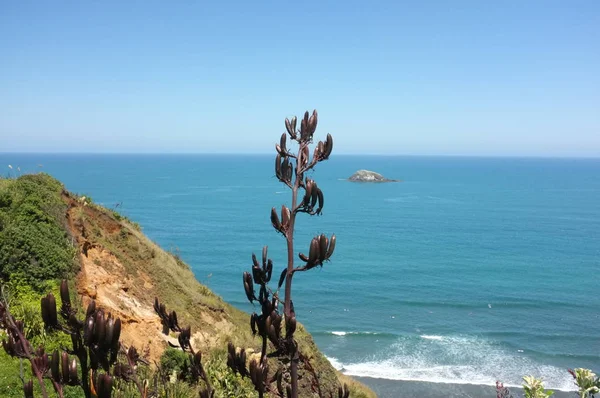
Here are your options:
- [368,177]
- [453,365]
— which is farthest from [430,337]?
[368,177]

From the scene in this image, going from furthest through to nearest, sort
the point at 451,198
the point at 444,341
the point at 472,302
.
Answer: the point at 451,198, the point at 472,302, the point at 444,341

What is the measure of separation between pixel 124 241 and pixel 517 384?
23024mm

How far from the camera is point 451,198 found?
373ft

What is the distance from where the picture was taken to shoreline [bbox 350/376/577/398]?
25.9 meters

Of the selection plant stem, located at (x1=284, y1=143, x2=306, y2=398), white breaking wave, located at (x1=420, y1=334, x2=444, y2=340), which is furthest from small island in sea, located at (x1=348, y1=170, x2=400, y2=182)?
plant stem, located at (x1=284, y1=143, x2=306, y2=398)

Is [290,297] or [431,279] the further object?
[431,279]

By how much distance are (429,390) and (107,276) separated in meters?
19.5

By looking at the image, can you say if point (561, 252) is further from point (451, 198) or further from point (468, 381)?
point (451, 198)

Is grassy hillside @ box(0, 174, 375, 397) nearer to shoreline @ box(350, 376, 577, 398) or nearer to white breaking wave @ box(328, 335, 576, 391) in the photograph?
shoreline @ box(350, 376, 577, 398)

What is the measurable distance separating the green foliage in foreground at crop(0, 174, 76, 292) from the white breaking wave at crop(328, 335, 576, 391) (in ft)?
66.1

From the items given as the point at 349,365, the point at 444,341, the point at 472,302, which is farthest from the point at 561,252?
the point at 349,365

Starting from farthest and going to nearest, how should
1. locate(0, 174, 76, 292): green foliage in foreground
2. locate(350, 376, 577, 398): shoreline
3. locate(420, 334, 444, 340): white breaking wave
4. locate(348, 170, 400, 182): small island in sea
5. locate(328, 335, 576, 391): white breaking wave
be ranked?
locate(348, 170, 400, 182): small island in sea, locate(420, 334, 444, 340): white breaking wave, locate(328, 335, 576, 391): white breaking wave, locate(350, 376, 577, 398): shoreline, locate(0, 174, 76, 292): green foliage in foreground

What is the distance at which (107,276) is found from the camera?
1420 cm

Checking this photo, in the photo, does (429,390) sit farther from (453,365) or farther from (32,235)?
(32,235)
